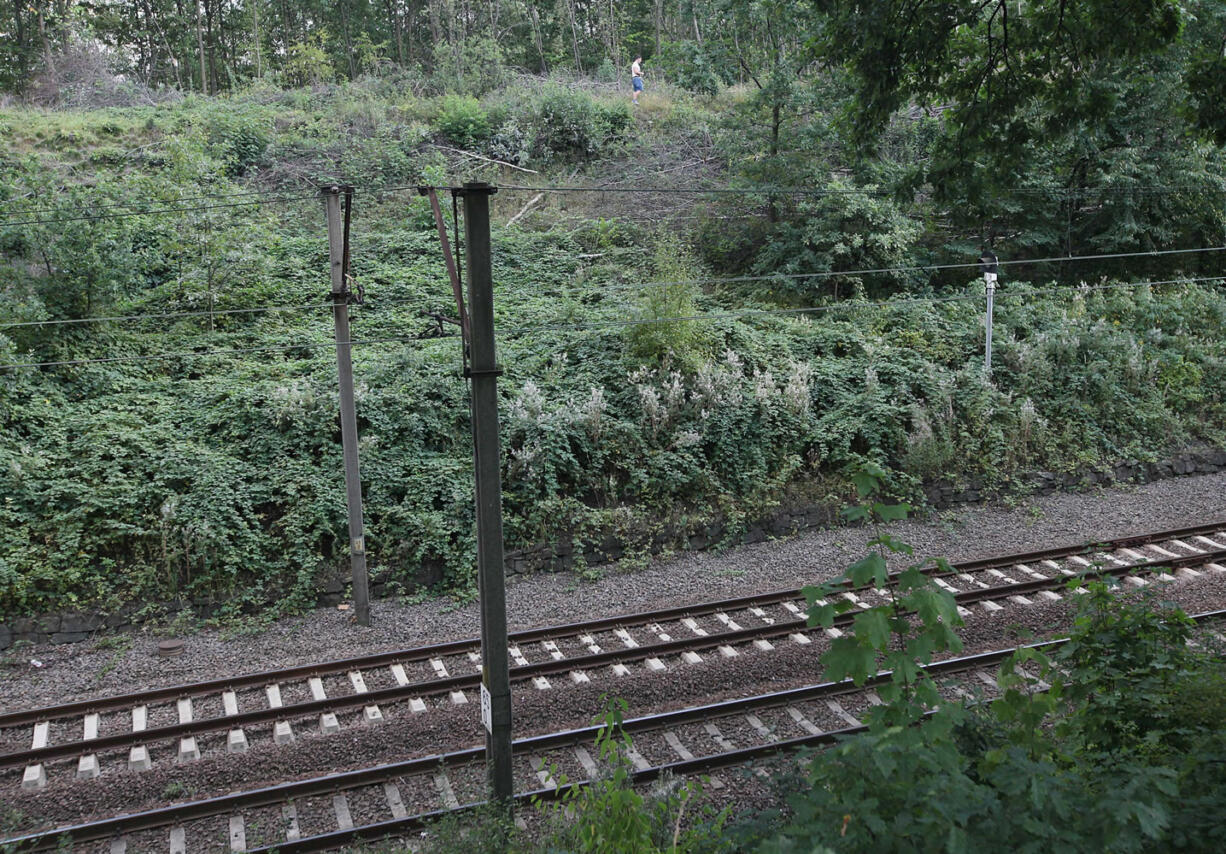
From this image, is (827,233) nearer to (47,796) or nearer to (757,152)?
(757,152)

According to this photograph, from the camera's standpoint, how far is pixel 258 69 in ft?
98.8

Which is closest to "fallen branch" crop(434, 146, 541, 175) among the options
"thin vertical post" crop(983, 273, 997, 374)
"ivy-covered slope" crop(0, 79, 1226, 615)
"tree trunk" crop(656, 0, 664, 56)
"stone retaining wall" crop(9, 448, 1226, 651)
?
"ivy-covered slope" crop(0, 79, 1226, 615)

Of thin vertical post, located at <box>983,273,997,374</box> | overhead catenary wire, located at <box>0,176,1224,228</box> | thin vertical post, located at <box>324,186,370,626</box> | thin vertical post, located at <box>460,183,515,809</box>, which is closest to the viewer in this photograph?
thin vertical post, located at <box>460,183,515,809</box>

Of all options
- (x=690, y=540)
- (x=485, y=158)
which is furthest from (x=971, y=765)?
(x=485, y=158)

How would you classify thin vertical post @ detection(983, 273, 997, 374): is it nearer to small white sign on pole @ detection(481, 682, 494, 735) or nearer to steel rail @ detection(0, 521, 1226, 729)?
steel rail @ detection(0, 521, 1226, 729)

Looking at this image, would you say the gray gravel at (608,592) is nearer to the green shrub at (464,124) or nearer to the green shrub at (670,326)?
the green shrub at (670,326)

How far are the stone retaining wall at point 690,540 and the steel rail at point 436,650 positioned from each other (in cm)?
192

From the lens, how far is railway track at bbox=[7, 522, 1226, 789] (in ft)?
25.8

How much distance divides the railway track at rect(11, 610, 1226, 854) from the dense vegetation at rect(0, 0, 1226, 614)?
4357 millimetres

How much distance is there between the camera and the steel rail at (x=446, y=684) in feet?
25.3

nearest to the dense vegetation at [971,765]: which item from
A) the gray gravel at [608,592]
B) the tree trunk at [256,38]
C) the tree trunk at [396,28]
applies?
the gray gravel at [608,592]

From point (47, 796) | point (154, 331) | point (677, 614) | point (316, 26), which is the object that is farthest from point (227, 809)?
point (316, 26)

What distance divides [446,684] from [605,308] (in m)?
9.35

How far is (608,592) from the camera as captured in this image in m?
11.6
